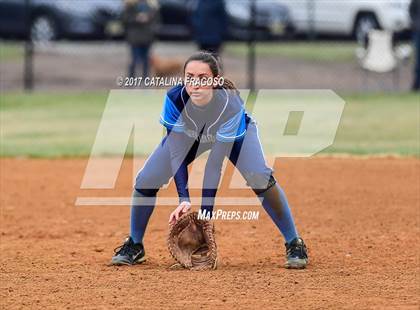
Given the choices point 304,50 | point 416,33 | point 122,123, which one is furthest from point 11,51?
point 416,33

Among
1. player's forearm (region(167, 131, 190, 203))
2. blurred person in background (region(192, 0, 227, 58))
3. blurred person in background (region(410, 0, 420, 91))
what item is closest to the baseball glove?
player's forearm (region(167, 131, 190, 203))

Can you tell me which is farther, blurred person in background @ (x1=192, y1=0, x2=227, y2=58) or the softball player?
blurred person in background @ (x1=192, y1=0, x2=227, y2=58)

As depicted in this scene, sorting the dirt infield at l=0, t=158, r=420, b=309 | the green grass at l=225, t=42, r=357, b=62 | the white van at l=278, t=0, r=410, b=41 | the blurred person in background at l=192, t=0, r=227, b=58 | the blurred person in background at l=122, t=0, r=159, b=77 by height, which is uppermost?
the dirt infield at l=0, t=158, r=420, b=309

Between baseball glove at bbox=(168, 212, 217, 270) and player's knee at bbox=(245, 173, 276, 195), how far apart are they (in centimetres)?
42

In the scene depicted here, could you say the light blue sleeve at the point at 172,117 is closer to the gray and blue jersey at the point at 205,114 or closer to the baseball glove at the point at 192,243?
the gray and blue jersey at the point at 205,114

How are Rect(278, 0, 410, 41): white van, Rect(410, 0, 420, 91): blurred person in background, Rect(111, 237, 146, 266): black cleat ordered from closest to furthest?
1. Rect(111, 237, 146, 266): black cleat
2. Rect(410, 0, 420, 91): blurred person in background
3. Rect(278, 0, 410, 41): white van

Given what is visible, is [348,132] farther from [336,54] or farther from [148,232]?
[336,54]

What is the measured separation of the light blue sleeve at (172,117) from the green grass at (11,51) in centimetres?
1745

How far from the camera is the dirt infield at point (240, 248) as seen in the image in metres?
6.51

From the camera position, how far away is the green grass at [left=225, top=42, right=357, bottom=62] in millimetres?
25047

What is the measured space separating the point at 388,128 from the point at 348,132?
794 millimetres

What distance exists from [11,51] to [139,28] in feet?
21.1

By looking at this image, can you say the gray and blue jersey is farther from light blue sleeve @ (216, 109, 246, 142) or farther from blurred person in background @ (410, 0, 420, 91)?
blurred person in background @ (410, 0, 420, 91)

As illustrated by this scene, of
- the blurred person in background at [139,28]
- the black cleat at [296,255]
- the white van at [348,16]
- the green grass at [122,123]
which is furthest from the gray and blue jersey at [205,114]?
the white van at [348,16]
